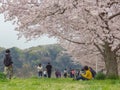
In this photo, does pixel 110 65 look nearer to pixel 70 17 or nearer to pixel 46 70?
pixel 70 17

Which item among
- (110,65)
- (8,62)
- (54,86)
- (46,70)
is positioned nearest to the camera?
(54,86)

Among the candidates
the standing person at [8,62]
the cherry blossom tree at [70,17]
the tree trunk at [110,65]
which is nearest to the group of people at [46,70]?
the cherry blossom tree at [70,17]

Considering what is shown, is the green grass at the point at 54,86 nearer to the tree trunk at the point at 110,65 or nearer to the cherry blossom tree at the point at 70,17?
the cherry blossom tree at the point at 70,17

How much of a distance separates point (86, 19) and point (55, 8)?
2.17 m

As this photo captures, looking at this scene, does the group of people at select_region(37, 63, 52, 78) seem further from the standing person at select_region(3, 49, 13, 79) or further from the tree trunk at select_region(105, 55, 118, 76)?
the standing person at select_region(3, 49, 13, 79)

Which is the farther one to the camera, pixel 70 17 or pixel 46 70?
pixel 46 70

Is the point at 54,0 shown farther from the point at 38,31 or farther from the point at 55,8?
the point at 38,31

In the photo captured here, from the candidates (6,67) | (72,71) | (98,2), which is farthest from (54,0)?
(72,71)

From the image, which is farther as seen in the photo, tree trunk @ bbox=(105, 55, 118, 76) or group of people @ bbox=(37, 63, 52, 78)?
group of people @ bbox=(37, 63, 52, 78)

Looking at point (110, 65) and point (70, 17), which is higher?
point (70, 17)

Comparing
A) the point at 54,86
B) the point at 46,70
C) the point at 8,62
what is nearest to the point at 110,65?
the point at 8,62

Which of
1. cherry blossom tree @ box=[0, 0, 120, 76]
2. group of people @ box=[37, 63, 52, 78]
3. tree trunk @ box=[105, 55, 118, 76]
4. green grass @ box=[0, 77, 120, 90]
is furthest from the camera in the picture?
group of people @ box=[37, 63, 52, 78]

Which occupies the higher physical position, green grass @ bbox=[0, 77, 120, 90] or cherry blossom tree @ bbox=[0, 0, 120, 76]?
cherry blossom tree @ bbox=[0, 0, 120, 76]

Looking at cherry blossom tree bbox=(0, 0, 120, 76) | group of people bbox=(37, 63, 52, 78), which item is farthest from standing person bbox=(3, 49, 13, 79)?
group of people bbox=(37, 63, 52, 78)
